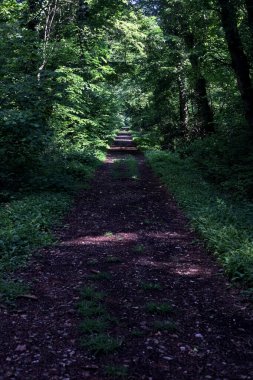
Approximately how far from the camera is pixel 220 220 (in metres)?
8.95

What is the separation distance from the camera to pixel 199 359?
13.5 feet

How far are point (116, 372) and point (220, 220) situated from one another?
5.70m

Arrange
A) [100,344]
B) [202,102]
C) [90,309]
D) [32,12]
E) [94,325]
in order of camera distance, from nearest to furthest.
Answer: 1. [100,344]
2. [94,325]
3. [90,309]
4. [32,12]
5. [202,102]

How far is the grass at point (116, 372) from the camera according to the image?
3.79 m

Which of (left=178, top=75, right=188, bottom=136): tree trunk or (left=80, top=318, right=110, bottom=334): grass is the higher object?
(left=178, top=75, right=188, bottom=136): tree trunk

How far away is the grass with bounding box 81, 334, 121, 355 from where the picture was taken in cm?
421

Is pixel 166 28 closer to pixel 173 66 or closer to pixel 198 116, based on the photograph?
pixel 173 66

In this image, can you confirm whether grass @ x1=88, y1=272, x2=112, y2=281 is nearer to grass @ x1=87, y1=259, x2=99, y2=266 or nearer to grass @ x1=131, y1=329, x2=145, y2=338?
grass @ x1=87, y1=259, x2=99, y2=266

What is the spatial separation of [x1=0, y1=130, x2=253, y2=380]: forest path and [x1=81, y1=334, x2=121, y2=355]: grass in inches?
1.8

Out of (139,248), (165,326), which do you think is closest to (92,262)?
(139,248)

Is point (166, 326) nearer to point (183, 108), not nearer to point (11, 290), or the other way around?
point (11, 290)

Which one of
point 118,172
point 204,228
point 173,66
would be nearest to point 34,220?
point 204,228

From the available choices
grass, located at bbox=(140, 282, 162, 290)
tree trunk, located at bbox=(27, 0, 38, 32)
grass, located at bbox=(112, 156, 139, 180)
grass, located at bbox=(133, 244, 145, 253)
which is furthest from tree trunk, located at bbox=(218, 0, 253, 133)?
grass, located at bbox=(140, 282, 162, 290)

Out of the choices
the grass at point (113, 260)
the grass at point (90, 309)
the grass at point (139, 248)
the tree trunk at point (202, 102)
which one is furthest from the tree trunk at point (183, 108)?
the grass at point (90, 309)
